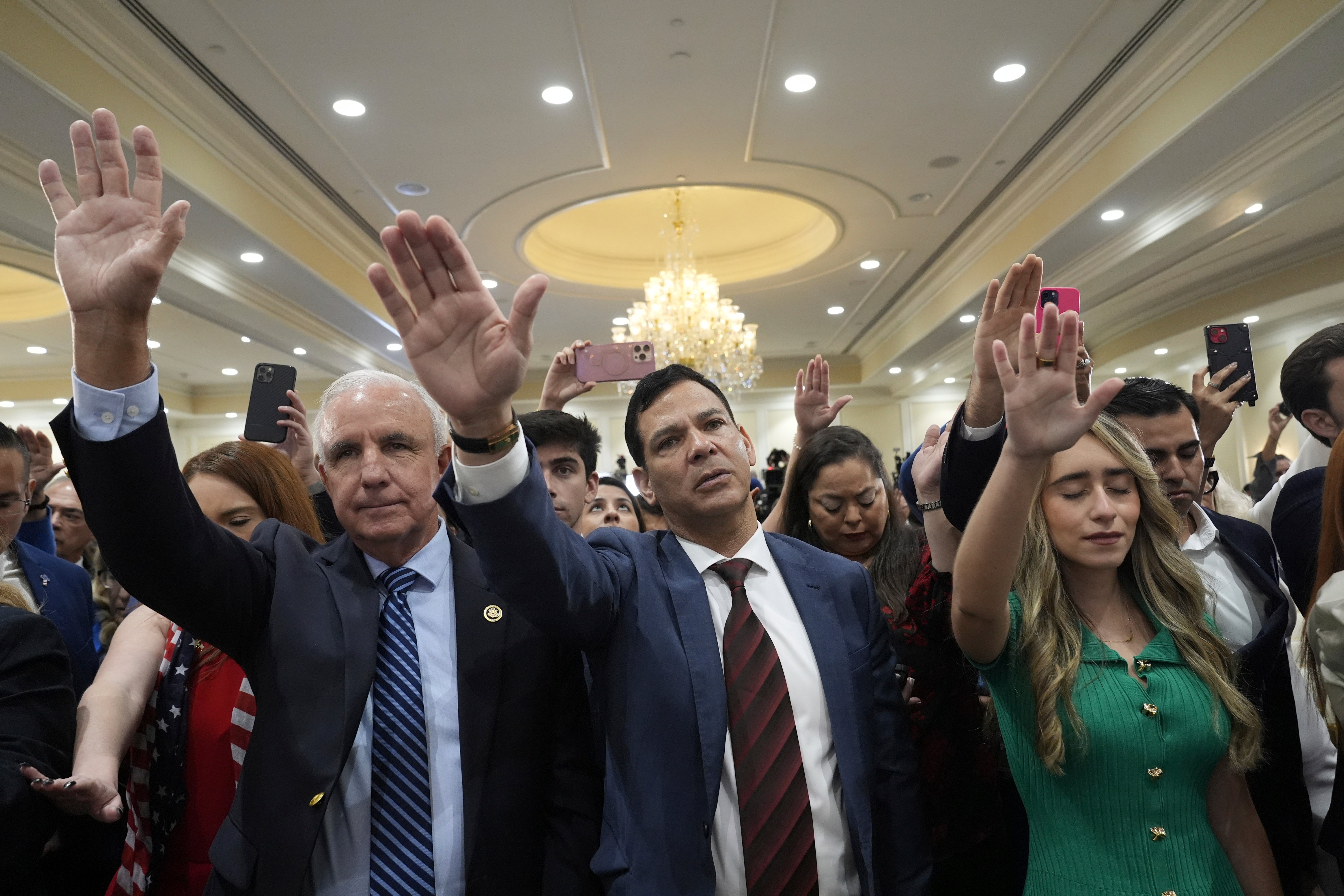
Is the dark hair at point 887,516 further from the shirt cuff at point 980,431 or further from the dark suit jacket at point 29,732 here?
the dark suit jacket at point 29,732

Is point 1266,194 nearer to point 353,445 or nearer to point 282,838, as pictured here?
point 353,445

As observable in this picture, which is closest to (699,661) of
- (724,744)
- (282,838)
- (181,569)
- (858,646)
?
(724,744)

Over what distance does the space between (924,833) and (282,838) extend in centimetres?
101

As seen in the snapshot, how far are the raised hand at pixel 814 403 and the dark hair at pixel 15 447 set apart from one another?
6.00 ft

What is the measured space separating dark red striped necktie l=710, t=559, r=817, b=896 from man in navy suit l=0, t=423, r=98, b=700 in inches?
55.6

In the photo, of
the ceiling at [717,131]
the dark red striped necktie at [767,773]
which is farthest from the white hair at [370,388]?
the ceiling at [717,131]

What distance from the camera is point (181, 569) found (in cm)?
120

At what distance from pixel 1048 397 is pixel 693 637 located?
656 millimetres

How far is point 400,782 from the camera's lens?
1335 millimetres

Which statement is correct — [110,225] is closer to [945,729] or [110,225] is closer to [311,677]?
[311,677]

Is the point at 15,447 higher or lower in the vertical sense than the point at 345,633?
higher

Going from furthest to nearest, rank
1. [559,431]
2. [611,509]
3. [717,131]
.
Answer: [717,131] < [611,509] < [559,431]

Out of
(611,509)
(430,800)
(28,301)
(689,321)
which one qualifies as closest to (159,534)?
(430,800)

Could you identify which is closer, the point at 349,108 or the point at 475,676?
the point at 475,676
